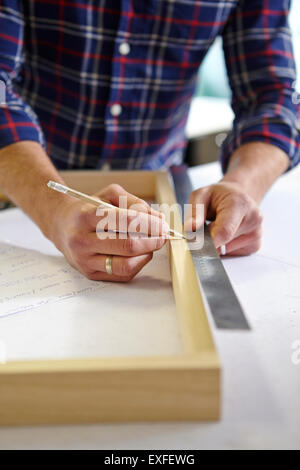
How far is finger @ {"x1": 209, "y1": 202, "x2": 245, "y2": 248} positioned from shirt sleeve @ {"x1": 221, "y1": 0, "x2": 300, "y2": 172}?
13.0 inches

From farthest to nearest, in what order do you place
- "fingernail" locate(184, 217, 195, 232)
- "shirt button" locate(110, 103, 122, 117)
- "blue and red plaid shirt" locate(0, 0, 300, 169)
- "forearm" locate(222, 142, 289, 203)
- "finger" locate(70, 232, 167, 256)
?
"shirt button" locate(110, 103, 122, 117)
"blue and red plaid shirt" locate(0, 0, 300, 169)
"forearm" locate(222, 142, 289, 203)
"fingernail" locate(184, 217, 195, 232)
"finger" locate(70, 232, 167, 256)

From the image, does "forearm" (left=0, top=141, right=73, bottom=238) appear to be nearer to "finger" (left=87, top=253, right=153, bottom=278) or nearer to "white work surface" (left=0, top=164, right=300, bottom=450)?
"finger" (left=87, top=253, right=153, bottom=278)

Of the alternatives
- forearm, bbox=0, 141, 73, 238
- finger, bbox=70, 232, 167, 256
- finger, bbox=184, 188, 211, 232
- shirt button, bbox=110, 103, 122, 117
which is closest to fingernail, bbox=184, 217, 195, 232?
finger, bbox=184, 188, 211, 232

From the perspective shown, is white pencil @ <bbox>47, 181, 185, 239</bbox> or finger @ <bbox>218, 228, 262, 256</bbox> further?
finger @ <bbox>218, 228, 262, 256</bbox>

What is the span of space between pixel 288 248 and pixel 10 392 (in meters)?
0.56

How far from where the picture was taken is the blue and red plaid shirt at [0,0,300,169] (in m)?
1.12

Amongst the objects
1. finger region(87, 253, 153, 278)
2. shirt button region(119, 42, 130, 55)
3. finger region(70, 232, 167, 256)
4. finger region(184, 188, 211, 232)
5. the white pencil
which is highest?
shirt button region(119, 42, 130, 55)

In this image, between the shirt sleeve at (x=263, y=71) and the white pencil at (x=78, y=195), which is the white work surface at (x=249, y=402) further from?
the shirt sleeve at (x=263, y=71)

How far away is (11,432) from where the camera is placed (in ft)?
1.69

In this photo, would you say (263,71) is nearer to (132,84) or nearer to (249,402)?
(132,84)

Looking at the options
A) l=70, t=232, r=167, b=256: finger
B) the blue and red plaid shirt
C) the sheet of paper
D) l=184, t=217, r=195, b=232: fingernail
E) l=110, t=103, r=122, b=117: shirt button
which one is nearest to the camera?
the sheet of paper

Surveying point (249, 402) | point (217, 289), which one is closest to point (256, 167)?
point (217, 289)

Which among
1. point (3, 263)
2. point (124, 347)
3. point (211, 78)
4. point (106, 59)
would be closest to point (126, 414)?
point (124, 347)

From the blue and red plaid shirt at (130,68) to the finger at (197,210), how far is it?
288 millimetres
